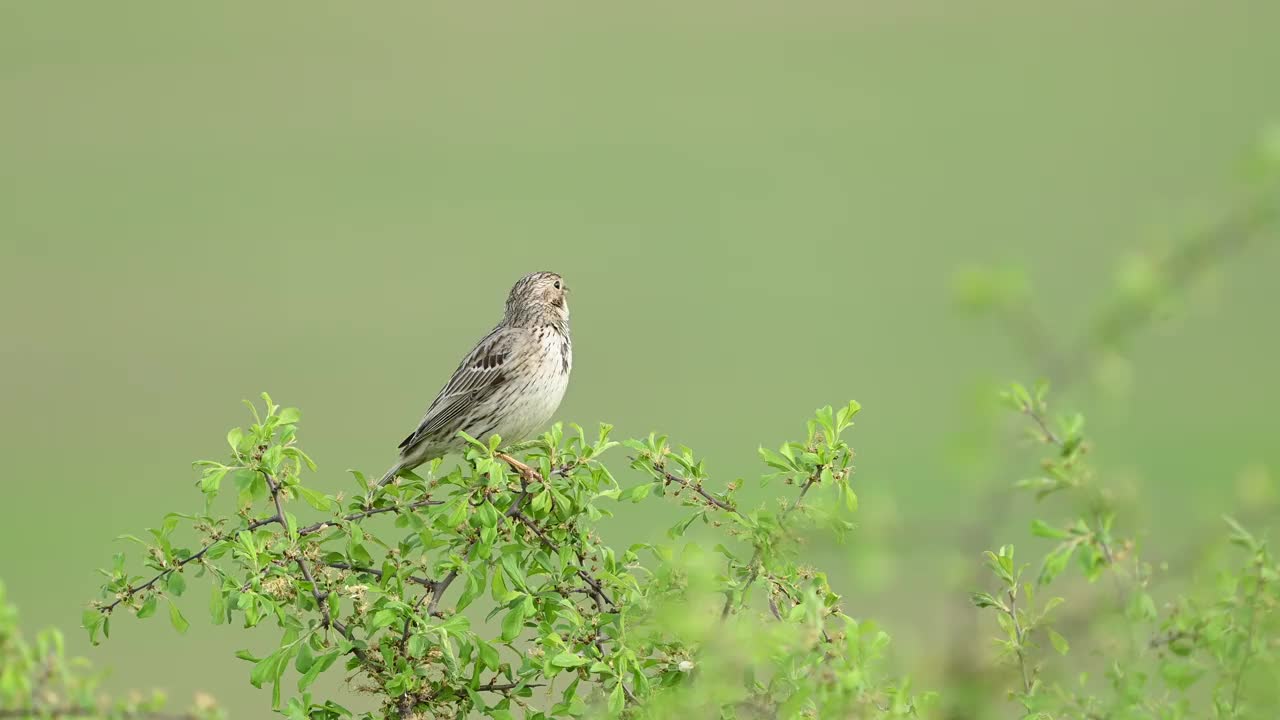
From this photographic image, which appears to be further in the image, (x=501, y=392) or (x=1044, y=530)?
(x=501, y=392)

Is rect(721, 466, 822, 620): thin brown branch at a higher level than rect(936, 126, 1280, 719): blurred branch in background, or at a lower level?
higher

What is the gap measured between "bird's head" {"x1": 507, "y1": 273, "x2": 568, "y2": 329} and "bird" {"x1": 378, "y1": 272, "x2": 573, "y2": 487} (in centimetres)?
2

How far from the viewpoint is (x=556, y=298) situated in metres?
8.10

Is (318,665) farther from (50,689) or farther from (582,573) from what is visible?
(50,689)

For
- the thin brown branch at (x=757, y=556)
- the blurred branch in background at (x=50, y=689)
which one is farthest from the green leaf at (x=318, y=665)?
the blurred branch in background at (x=50, y=689)

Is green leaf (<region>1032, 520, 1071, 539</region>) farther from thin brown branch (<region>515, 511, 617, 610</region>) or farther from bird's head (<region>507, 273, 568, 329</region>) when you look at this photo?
bird's head (<region>507, 273, 568, 329</region>)

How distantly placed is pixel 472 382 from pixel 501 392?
171 mm

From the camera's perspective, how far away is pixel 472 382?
7.31 m

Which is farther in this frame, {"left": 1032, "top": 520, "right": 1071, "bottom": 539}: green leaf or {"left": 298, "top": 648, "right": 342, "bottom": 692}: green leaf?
{"left": 298, "top": 648, "right": 342, "bottom": 692}: green leaf

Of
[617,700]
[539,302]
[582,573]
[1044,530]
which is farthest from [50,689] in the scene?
[539,302]

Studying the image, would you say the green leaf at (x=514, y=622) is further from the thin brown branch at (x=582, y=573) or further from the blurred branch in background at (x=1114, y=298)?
the blurred branch in background at (x=1114, y=298)

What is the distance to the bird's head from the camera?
7.86 metres

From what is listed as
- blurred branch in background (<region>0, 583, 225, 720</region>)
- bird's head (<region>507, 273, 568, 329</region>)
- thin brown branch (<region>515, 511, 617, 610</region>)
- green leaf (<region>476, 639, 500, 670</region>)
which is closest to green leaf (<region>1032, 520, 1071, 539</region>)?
blurred branch in background (<region>0, 583, 225, 720</region>)

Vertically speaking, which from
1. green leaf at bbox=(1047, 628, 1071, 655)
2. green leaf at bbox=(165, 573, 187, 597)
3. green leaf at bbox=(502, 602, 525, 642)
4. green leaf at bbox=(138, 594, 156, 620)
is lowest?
green leaf at bbox=(1047, 628, 1071, 655)
